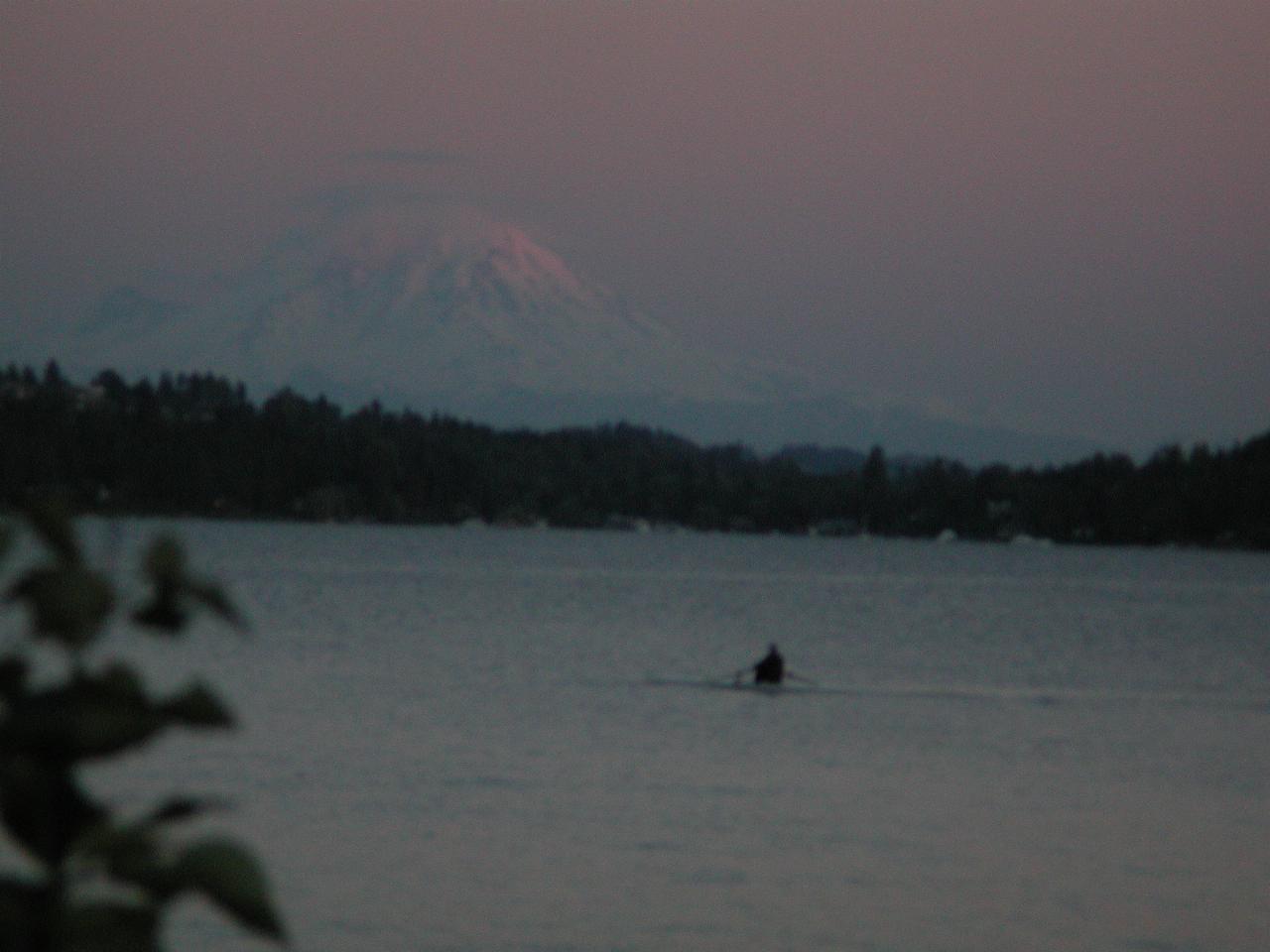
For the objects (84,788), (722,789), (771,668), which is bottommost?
(722,789)

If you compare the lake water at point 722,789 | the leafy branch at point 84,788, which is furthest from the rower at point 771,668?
the leafy branch at point 84,788

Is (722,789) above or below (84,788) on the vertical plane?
below

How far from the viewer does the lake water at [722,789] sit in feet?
80.3

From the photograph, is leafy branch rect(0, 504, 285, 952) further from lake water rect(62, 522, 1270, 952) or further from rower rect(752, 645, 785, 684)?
rower rect(752, 645, 785, 684)

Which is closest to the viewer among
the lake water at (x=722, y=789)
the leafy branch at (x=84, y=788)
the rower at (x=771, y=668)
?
the leafy branch at (x=84, y=788)

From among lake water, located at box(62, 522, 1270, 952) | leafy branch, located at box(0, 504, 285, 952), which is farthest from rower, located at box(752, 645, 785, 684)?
leafy branch, located at box(0, 504, 285, 952)

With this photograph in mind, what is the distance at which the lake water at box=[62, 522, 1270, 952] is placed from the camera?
2448 cm

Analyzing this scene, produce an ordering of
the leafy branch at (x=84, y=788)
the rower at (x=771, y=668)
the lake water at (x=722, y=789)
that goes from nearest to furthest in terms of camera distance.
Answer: the leafy branch at (x=84, y=788) < the lake water at (x=722, y=789) < the rower at (x=771, y=668)

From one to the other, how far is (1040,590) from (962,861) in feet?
419

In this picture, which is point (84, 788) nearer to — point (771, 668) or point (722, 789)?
point (722, 789)

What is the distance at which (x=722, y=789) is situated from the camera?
36.4 metres

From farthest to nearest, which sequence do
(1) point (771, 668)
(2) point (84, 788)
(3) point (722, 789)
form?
(1) point (771, 668) < (3) point (722, 789) < (2) point (84, 788)

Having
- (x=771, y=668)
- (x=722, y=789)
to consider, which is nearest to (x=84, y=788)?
(x=722, y=789)

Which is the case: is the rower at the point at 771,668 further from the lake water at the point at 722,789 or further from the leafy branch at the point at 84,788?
the leafy branch at the point at 84,788
